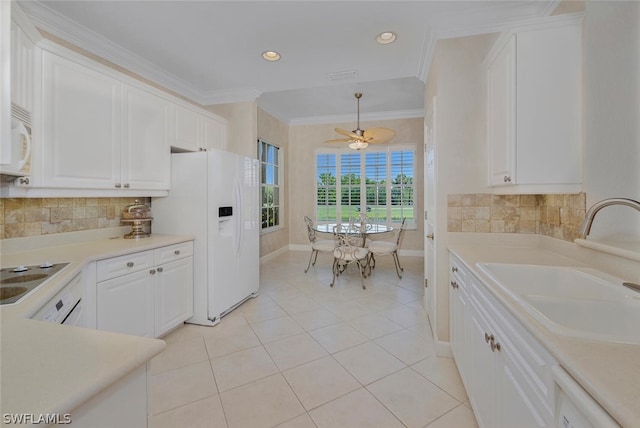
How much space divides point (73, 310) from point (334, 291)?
2.75 meters

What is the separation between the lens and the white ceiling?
2061 millimetres

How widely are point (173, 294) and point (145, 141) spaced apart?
57.0 inches

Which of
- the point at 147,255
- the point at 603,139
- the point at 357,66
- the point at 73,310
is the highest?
the point at 357,66

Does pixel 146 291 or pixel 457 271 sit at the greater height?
pixel 457 271

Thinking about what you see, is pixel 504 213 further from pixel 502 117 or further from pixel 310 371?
pixel 310 371

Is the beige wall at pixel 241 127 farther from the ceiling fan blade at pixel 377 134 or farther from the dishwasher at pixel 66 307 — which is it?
the dishwasher at pixel 66 307

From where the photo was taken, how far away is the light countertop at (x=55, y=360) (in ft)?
1.72

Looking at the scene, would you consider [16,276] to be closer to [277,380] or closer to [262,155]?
[277,380]

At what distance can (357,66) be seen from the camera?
9.88 feet

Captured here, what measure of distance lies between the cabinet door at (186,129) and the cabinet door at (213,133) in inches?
3.8

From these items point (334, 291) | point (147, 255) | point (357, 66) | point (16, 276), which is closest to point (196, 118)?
point (147, 255)

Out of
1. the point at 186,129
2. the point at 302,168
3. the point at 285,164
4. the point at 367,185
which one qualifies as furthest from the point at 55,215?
the point at 367,185

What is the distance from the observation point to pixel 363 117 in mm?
5758

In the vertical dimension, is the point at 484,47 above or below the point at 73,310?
above
